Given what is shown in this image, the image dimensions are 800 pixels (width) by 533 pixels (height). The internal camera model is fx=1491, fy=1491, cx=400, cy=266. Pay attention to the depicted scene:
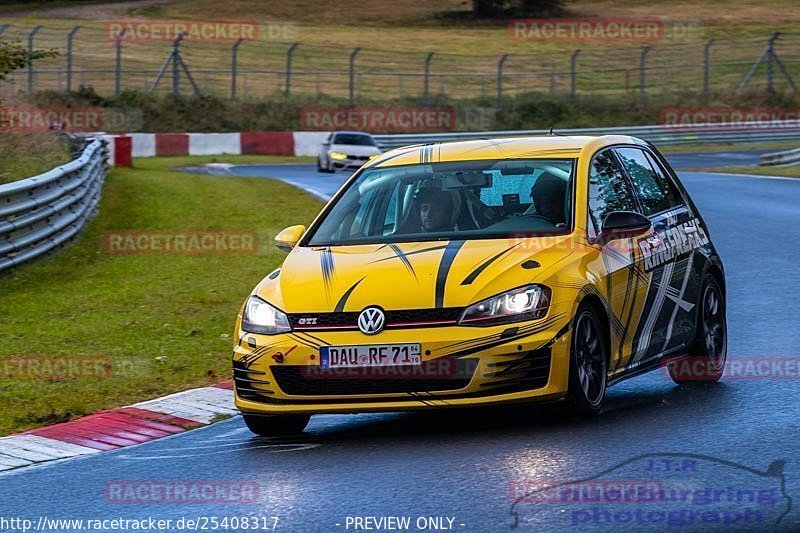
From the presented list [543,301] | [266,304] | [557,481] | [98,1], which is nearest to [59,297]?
[266,304]

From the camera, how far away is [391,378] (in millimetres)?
7574

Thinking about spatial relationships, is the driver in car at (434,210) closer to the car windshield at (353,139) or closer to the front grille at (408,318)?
the front grille at (408,318)

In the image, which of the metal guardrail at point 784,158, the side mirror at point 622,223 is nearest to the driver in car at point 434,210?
the side mirror at point 622,223

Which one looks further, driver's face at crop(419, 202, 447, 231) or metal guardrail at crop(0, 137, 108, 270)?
metal guardrail at crop(0, 137, 108, 270)

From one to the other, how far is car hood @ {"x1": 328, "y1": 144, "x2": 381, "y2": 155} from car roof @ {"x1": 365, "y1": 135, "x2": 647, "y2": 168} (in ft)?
87.0

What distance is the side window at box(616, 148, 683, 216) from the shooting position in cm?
942

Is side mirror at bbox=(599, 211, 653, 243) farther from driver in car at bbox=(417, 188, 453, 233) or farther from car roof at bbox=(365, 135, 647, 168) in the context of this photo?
driver in car at bbox=(417, 188, 453, 233)

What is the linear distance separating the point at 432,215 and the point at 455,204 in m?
0.15

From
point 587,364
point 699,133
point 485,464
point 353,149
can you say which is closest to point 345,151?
point 353,149

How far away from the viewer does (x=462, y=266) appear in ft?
25.7

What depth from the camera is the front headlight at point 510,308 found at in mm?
7586

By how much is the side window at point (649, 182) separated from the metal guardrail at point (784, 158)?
86.0ft

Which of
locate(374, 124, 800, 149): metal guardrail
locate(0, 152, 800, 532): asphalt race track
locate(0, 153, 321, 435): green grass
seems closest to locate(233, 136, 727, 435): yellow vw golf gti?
locate(0, 152, 800, 532): asphalt race track

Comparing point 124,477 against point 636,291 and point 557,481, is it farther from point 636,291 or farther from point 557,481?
point 636,291
